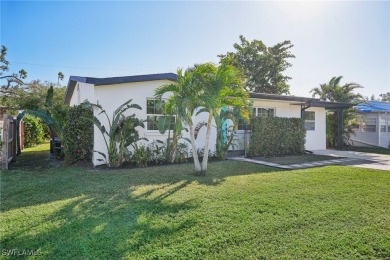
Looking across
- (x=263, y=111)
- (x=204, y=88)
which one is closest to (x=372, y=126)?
(x=263, y=111)

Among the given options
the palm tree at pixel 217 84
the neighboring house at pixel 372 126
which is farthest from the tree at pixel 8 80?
the neighboring house at pixel 372 126

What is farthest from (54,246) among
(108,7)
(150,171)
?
(108,7)

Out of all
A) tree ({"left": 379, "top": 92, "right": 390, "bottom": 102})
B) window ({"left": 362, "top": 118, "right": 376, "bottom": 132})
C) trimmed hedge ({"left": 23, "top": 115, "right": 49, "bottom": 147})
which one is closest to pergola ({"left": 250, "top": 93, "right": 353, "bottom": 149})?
window ({"left": 362, "top": 118, "right": 376, "bottom": 132})

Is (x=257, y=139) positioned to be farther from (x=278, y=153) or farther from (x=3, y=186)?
(x=3, y=186)

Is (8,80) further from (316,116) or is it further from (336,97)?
(336,97)

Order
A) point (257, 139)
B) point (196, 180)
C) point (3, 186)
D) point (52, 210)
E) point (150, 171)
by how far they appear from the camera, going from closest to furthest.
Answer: point (52, 210) < point (3, 186) < point (196, 180) < point (150, 171) < point (257, 139)

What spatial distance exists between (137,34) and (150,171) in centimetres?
879

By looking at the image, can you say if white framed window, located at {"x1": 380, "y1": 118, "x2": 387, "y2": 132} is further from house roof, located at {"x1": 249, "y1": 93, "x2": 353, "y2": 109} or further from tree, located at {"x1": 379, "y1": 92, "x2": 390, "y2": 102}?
tree, located at {"x1": 379, "y1": 92, "x2": 390, "y2": 102}

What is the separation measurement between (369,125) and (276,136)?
1335cm

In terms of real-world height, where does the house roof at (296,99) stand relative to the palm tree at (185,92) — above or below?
above

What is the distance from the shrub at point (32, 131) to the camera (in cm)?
1758

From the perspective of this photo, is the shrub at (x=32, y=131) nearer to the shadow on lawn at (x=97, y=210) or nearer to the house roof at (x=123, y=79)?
the house roof at (x=123, y=79)

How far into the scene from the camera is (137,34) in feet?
44.0

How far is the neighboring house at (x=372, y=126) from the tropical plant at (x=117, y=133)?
18.4 meters
